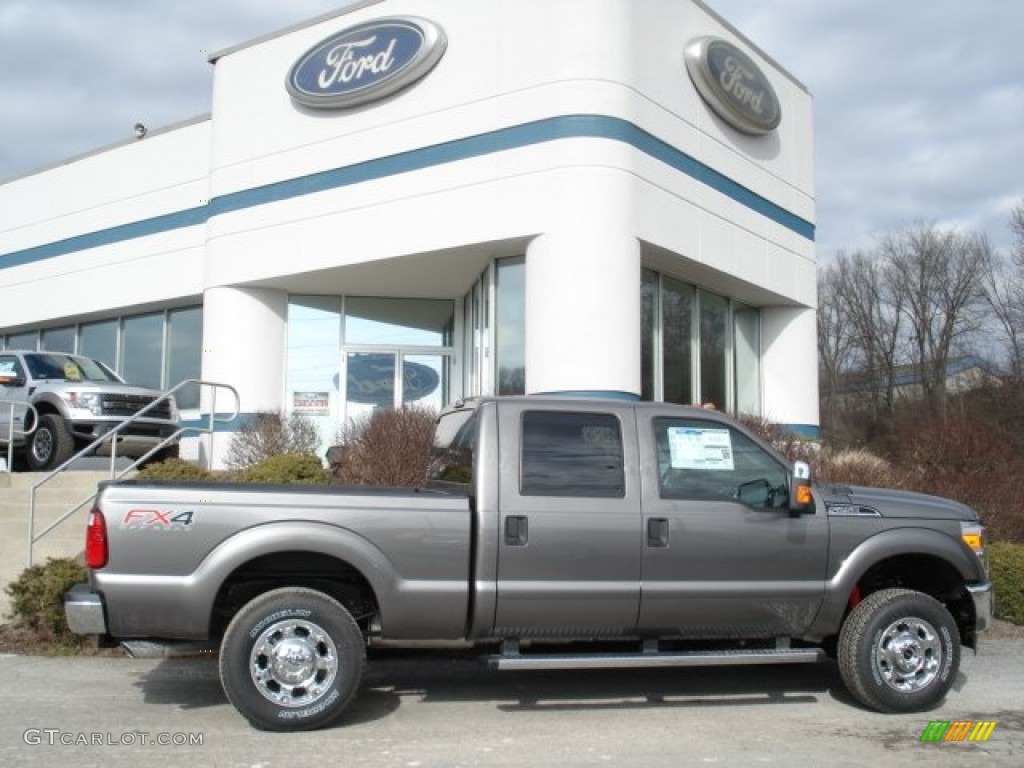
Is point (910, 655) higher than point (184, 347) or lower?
lower

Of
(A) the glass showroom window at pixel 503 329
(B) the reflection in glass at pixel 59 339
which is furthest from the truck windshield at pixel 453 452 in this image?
(B) the reflection in glass at pixel 59 339

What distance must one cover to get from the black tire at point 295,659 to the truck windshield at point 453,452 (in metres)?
1.17

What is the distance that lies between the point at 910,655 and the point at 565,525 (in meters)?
2.39

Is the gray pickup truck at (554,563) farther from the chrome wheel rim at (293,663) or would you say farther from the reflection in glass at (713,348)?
the reflection in glass at (713,348)

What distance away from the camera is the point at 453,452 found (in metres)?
6.61

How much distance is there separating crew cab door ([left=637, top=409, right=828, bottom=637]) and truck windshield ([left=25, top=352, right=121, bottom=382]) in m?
10.8

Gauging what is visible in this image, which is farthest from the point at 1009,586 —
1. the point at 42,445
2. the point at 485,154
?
the point at 42,445

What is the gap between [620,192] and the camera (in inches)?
522

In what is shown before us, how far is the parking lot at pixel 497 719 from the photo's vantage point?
5242 mm

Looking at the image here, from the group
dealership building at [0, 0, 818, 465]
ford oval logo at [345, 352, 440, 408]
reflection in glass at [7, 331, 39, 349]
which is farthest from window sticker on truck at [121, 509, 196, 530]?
reflection in glass at [7, 331, 39, 349]

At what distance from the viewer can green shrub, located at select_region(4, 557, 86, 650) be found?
780cm

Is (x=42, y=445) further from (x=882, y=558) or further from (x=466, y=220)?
(x=882, y=558)

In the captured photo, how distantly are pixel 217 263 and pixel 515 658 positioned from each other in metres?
12.2

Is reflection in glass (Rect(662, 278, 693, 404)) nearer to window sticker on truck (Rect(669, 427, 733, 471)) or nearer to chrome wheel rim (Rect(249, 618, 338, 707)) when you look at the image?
window sticker on truck (Rect(669, 427, 733, 471))
